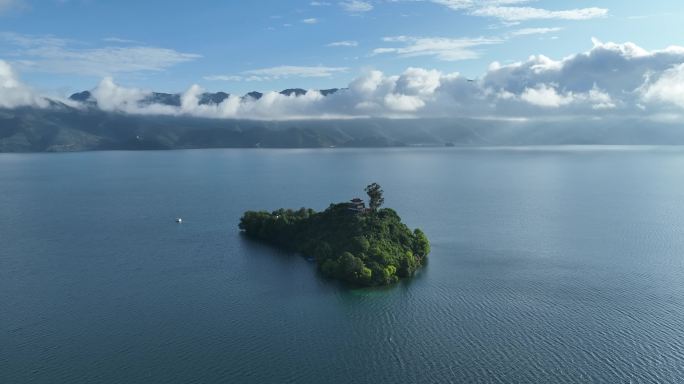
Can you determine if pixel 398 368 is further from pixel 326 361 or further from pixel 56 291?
pixel 56 291

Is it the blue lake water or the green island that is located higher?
the green island

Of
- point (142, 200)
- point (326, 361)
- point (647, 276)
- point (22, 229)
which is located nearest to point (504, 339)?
point (326, 361)

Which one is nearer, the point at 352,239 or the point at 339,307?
the point at 339,307

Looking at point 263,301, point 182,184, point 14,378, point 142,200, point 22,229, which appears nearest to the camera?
point 14,378

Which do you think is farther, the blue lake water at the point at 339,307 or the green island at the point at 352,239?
the green island at the point at 352,239

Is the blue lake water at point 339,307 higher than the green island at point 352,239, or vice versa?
the green island at point 352,239

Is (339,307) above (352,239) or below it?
below

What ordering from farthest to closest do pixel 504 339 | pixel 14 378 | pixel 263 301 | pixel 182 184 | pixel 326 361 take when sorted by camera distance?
1. pixel 182 184
2. pixel 263 301
3. pixel 504 339
4. pixel 326 361
5. pixel 14 378

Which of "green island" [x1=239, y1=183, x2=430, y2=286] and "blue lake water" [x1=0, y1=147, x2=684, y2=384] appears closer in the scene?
"blue lake water" [x1=0, y1=147, x2=684, y2=384]
